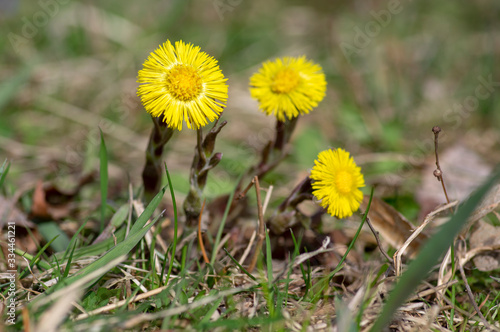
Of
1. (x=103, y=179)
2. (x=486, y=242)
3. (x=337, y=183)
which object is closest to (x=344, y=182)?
(x=337, y=183)

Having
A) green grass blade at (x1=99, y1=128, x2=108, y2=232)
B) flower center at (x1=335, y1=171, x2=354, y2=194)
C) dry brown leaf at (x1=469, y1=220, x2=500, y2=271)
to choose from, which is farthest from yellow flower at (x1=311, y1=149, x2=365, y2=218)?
green grass blade at (x1=99, y1=128, x2=108, y2=232)

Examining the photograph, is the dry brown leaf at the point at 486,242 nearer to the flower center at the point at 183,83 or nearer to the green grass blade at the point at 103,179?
the flower center at the point at 183,83

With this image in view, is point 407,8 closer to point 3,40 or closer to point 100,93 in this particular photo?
point 100,93

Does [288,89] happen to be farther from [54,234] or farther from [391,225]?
[54,234]

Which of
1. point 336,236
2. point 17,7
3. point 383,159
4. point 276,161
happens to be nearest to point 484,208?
point 336,236

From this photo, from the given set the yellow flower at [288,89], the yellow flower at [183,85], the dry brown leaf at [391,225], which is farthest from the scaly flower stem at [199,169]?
the dry brown leaf at [391,225]
